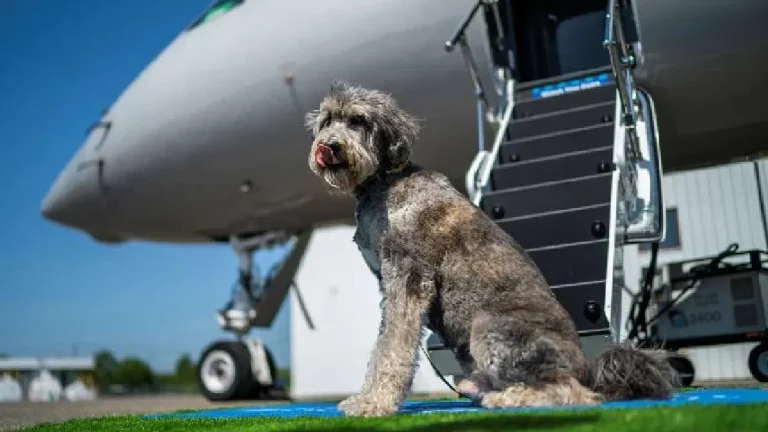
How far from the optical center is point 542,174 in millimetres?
5820

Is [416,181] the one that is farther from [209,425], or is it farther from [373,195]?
[209,425]

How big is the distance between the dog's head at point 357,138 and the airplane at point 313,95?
2.55 metres

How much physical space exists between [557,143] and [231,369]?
4.66 m

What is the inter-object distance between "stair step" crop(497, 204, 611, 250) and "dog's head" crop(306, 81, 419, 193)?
5.97 ft

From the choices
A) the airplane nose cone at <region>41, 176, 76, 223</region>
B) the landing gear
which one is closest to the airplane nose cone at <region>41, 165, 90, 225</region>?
the airplane nose cone at <region>41, 176, 76, 223</region>

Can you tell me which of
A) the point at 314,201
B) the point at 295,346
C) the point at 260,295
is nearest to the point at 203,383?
the point at 260,295

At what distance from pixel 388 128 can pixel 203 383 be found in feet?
19.8

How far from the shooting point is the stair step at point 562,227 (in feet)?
16.7

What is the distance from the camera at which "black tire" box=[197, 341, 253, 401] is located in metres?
8.73

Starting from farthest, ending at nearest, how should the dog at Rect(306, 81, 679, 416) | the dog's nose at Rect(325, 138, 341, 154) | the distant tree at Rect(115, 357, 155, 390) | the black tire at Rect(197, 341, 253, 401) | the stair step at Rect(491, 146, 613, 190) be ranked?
the distant tree at Rect(115, 357, 155, 390) → the black tire at Rect(197, 341, 253, 401) → the stair step at Rect(491, 146, 613, 190) → the dog's nose at Rect(325, 138, 341, 154) → the dog at Rect(306, 81, 679, 416)

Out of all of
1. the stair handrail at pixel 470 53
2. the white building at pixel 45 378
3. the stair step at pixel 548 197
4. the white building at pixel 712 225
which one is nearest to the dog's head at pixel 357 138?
the stair step at pixel 548 197

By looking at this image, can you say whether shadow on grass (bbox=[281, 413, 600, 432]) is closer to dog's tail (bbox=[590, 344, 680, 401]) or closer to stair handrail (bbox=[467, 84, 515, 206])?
dog's tail (bbox=[590, 344, 680, 401])

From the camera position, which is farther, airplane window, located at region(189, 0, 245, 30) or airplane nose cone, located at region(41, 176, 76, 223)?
airplane nose cone, located at region(41, 176, 76, 223)

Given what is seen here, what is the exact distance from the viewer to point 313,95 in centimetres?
790
